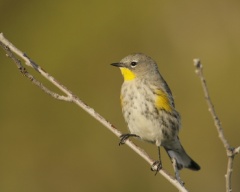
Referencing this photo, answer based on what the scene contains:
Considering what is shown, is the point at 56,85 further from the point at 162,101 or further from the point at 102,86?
Answer: the point at 102,86

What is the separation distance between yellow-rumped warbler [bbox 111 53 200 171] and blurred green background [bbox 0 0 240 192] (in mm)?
2870

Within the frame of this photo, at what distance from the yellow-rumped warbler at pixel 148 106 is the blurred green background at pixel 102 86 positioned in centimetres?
287

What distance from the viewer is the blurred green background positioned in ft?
33.7

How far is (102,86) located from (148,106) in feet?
14.1

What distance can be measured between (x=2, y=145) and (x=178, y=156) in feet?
14.5

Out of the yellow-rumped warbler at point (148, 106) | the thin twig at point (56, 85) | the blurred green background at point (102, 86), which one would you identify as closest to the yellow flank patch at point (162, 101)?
the yellow-rumped warbler at point (148, 106)

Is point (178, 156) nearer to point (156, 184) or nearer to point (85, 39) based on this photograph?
point (156, 184)

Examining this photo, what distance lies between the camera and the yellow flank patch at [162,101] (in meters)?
6.60

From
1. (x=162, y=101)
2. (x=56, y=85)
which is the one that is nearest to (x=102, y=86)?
(x=162, y=101)

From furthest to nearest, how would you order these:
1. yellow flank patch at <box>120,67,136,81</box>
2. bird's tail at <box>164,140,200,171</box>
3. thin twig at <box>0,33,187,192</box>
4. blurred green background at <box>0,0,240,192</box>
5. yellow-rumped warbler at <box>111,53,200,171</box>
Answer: blurred green background at <box>0,0,240,192</box>
bird's tail at <box>164,140,200,171</box>
yellow flank patch at <box>120,67,136,81</box>
yellow-rumped warbler at <box>111,53,200,171</box>
thin twig at <box>0,33,187,192</box>

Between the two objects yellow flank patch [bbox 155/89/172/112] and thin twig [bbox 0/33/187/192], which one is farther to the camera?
yellow flank patch [bbox 155/89/172/112]

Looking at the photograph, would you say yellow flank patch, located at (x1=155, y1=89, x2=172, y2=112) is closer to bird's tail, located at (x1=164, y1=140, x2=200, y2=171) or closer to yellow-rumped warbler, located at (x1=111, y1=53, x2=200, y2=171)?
yellow-rumped warbler, located at (x1=111, y1=53, x2=200, y2=171)

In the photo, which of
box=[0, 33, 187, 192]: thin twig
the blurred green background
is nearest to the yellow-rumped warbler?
box=[0, 33, 187, 192]: thin twig

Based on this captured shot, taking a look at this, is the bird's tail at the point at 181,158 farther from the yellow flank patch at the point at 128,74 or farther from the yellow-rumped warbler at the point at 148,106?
the yellow flank patch at the point at 128,74
